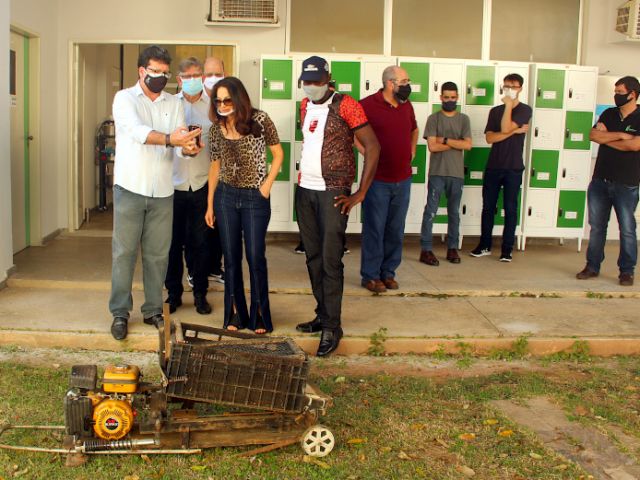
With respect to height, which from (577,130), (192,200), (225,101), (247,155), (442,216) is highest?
(225,101)

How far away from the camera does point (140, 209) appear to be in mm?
5715

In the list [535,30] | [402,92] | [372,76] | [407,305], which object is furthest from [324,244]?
[535,30]

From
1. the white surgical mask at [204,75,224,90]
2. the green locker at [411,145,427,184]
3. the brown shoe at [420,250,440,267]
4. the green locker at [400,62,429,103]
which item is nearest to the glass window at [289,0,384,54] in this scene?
the green locker at [400,62,429,103]

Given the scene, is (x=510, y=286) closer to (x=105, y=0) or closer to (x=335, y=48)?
(x=335, y=48)

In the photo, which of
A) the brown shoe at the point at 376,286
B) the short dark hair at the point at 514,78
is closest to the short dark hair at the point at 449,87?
the short dark hair at the point at 514,78

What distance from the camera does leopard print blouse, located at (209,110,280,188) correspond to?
18.7 feet

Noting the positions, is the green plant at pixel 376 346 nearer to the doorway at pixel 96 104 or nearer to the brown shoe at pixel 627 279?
the brown shoe at pixel 627 279

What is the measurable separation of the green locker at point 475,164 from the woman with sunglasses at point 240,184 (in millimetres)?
4047

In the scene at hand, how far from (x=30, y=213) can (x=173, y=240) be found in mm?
3190

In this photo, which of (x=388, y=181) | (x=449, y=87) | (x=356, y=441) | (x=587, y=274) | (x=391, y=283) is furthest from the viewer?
(x=449, y=87)

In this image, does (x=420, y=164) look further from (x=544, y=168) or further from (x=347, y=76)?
(x=544, y=168)

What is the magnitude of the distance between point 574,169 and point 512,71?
130 cm

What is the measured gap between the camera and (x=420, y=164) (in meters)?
9.38

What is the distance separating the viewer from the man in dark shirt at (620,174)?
25.2 feet
